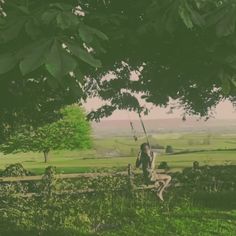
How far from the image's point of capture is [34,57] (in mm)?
4102

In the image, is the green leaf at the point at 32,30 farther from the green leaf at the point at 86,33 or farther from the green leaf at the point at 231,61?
the green leaf at the point at 231,61

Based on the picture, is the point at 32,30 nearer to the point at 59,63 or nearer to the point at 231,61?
the point at 59,63

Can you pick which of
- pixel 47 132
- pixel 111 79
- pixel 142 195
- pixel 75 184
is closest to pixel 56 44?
pixel 142 195

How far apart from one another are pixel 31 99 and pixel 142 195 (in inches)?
202

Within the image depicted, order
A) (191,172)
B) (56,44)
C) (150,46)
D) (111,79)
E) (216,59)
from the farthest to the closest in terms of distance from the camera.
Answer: (111,79)
(191,172)
(150,46)
(216,59)
(56,44)

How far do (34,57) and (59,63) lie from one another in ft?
0.70

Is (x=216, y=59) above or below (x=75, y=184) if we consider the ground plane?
above

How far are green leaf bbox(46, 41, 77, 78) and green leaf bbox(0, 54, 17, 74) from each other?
37 cm

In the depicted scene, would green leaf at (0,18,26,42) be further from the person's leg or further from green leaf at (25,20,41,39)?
the person's leg

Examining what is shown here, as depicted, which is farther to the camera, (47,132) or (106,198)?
(47,132)

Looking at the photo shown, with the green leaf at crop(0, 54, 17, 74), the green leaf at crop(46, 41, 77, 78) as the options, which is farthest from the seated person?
the green leaf at crop(46, 41, 77, 78)

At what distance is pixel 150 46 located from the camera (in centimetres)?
845

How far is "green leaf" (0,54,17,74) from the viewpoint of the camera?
13.8 feet

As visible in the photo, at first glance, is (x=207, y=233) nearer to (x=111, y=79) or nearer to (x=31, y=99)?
(x=31, y=99)
